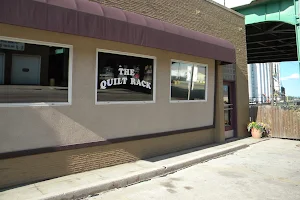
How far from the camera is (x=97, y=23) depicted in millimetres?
5566

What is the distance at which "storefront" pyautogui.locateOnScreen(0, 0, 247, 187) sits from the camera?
5.03 m

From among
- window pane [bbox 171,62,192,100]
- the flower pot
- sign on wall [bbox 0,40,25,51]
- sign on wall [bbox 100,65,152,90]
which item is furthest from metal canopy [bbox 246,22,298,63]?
sign on wall [bbox 0,40,25,51]

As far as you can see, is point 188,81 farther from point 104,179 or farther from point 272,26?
point 272,26

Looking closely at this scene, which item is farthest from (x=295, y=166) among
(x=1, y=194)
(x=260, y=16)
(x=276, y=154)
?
(x=260, y=16)

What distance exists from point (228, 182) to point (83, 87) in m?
3.97

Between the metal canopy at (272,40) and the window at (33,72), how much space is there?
16410 millimetres

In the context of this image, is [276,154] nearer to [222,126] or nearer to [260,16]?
[222,126]

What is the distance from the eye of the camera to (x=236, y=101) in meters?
11.9

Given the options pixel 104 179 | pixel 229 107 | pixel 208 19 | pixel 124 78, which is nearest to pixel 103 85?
pixel 124 78

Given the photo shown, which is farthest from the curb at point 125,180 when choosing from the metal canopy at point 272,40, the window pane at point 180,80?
the metal canopy at point 272,40

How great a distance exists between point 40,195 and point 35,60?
274cm

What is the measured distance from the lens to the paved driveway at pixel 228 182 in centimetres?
497

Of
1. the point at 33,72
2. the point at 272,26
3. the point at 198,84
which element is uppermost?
the point at 272,26

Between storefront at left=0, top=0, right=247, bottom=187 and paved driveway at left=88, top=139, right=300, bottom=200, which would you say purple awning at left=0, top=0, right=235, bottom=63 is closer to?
storefront at left=0, top=0, right=247, bottom=187
